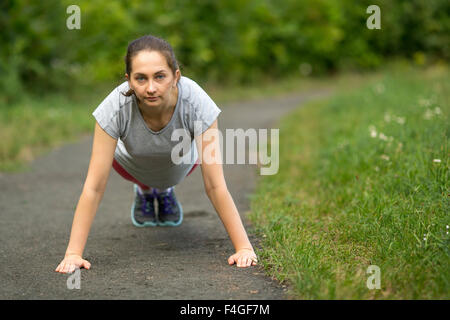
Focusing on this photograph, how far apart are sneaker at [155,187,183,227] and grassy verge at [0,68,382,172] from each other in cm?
243

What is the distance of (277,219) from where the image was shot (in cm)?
366

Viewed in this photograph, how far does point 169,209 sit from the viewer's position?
13.2 ft

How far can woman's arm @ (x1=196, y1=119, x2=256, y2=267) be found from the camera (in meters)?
3.06

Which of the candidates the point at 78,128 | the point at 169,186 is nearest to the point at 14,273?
the point at 169,186

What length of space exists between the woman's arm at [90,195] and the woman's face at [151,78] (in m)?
0.32

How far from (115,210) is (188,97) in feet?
5.41

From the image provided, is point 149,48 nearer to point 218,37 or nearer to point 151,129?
point 151,129

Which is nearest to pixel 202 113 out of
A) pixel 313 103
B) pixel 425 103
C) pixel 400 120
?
pixel 400 120

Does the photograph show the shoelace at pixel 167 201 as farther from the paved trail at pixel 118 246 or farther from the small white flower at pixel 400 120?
the small white flower at pixel 400 120

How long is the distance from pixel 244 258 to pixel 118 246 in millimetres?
904

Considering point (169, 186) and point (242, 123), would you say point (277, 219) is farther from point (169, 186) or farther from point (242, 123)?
point (242, 123)

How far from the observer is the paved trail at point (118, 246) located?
2680 millimetres
